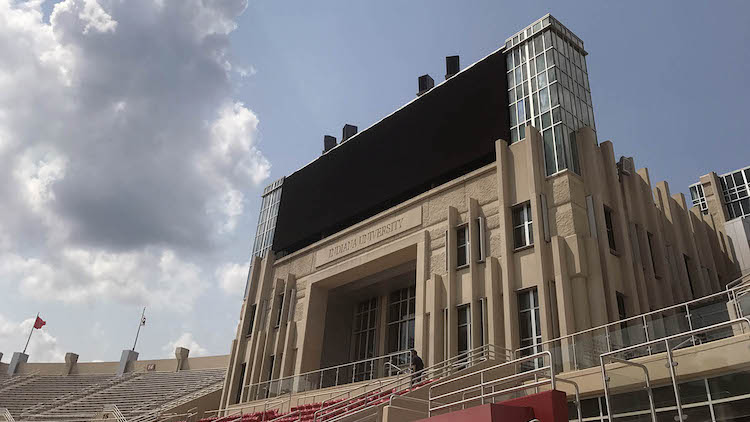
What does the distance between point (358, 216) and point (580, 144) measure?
1303 cm

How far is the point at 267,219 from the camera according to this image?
128ft

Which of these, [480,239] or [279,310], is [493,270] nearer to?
[480,239]

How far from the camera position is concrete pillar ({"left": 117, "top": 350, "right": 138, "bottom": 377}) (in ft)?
175

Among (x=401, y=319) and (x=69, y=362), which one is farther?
(x=69, y=362)

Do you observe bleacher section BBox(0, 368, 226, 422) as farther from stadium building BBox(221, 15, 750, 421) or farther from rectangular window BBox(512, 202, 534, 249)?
rectangular window BBox(512, 202, 534, 249)

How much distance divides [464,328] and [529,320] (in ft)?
9.87

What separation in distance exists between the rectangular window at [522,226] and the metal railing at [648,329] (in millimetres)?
6771

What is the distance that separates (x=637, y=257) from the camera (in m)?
21.7

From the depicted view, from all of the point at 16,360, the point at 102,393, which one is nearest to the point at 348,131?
the point at 102,393

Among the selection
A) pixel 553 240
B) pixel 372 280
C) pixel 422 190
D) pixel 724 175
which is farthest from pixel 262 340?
pixel 724 175

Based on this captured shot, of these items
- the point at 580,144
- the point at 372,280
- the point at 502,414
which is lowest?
the point at 502,414

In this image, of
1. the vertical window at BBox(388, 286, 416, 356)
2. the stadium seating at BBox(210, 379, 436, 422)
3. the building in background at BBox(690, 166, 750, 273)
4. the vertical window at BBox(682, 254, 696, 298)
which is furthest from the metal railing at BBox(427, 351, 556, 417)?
the building in background at BBox(690, 166, 750, 273)

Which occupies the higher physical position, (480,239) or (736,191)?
(736,191)

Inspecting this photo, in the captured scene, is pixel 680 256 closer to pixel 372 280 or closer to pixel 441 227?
pixel 441 227
